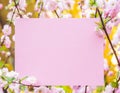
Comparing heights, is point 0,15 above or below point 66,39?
above

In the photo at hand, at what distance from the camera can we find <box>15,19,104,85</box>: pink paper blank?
0.74m

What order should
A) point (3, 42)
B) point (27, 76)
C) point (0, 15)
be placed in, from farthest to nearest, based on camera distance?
point (0, 15)
point (3, 42)
point (27, 76)

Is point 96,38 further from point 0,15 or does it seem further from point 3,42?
point 0,15

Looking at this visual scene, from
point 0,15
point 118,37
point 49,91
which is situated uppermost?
point 0,15

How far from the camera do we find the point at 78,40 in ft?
2.43

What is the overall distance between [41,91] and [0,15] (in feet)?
7.88

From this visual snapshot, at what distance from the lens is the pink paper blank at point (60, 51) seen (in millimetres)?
740

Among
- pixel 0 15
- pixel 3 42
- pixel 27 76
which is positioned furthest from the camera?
pixel 0 15

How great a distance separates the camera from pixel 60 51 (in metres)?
0.74

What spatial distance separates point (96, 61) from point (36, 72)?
114 mm

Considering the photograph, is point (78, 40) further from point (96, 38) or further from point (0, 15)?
point (0, 15)

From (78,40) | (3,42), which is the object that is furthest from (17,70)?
(3,42)

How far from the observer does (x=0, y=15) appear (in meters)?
3.12

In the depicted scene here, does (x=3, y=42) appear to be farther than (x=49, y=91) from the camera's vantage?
Yes
